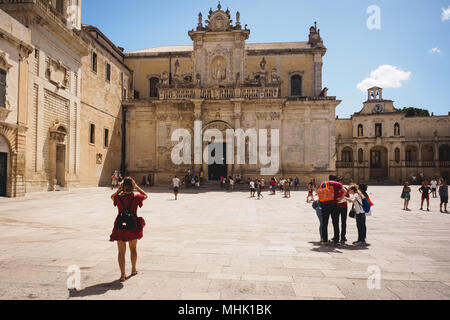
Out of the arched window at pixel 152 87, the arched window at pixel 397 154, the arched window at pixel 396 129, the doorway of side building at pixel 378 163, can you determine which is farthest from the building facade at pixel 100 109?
the arched window at pixel 397 154

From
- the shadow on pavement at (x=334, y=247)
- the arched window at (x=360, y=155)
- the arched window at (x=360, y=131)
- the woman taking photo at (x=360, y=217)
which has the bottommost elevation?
the shadow on pavement at (x=334, y=247)

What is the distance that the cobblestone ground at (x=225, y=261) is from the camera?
376cm

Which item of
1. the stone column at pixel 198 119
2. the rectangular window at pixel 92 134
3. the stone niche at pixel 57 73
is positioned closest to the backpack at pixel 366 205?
the stone niche at pixel 57 73

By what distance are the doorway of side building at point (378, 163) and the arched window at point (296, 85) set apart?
24379mm

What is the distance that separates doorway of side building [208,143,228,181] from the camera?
27.7 meters

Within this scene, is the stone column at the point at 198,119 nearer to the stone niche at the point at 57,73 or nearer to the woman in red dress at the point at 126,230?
the stone niche at the point at 57,73

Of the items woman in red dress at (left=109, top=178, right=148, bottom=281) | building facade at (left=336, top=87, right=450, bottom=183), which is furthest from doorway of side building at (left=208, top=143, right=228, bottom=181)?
building facade at (left=336, top=87, right=450, bottom=183)

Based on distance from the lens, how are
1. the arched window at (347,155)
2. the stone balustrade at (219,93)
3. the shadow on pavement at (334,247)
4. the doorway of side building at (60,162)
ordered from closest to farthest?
the shadow on pavement at (334,247)
the doorway of side building at (60,162)
the stone balustrade at (219,93)
the arched window at (347,155)

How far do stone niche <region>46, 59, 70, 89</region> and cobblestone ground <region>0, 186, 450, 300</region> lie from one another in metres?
12.9

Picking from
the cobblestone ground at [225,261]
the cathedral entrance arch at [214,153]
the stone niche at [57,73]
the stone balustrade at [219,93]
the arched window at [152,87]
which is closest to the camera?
the cobblestone ground at [225,261]

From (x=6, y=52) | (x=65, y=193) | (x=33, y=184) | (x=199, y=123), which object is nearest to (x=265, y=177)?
(x=199, y=123)

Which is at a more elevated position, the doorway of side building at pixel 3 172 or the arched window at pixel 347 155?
the arched window at pixel 347 155

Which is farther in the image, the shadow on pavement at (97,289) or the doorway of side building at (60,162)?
the doorway of side building at (60,162)
